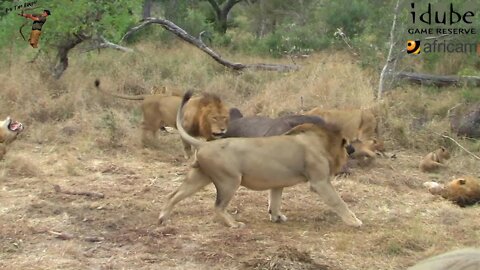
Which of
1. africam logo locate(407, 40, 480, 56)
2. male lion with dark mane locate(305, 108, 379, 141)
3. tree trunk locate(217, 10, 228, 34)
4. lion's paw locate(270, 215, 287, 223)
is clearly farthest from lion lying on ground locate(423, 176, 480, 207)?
tree trunk locate(217, 10, 228, 34)

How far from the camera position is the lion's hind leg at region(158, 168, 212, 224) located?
227 inches

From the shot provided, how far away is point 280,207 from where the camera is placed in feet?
21.0

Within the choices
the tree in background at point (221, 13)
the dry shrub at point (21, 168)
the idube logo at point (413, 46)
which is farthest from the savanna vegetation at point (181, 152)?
the tree in background at point (221, 13)

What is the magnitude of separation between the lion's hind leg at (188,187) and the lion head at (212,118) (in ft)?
6.55

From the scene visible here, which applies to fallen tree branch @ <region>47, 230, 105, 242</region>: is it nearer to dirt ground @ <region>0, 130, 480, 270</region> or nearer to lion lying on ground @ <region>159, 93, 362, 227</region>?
dirt ground @ <region>0, 130, 480, 270</region>

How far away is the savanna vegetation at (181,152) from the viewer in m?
5.38

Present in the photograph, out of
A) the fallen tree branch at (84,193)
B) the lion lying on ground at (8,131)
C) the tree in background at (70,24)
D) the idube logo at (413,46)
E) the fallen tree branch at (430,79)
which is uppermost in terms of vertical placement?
the tree in background at (70,24)

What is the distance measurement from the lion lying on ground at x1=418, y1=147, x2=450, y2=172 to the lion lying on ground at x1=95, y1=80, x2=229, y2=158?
230 cm

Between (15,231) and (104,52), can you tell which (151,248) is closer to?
(15,231)

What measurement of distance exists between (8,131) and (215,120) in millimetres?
2356

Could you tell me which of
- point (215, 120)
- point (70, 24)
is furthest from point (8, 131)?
point (70, 24)

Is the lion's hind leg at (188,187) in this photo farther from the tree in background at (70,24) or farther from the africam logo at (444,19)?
the africam logo at (444,19)

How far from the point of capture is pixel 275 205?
611 cm

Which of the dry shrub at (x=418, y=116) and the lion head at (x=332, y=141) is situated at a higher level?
the lion head at (x=332, y=141)
